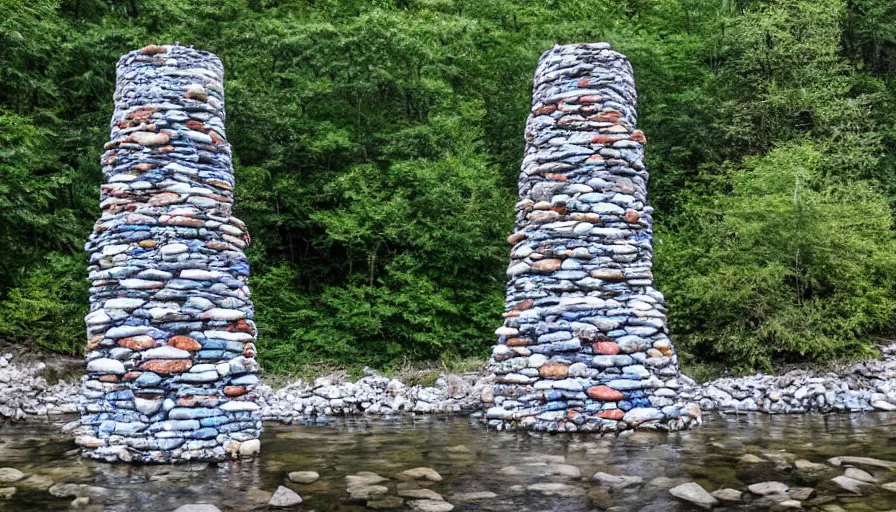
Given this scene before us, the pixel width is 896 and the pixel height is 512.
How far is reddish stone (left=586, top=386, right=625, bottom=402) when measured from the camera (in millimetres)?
6918

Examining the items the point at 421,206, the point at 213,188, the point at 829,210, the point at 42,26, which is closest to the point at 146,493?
the point at 213,188

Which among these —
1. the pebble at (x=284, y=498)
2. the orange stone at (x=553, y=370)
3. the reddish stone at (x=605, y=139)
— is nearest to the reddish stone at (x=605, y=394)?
the orange stone at (x=553, y=370)

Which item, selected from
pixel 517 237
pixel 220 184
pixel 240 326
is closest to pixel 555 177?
pixel 517 237

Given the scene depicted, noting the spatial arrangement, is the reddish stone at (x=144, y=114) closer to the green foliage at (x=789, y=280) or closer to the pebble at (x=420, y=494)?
the pebble at (x=420, y=494)

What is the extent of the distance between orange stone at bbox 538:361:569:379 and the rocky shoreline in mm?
1585

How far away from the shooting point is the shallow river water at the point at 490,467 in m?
4.43

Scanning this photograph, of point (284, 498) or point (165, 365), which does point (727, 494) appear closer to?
point (284, 498)

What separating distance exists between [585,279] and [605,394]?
1233mm

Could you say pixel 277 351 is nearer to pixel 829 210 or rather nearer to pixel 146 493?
pixel 146 493

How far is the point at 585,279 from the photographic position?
23.8 feet

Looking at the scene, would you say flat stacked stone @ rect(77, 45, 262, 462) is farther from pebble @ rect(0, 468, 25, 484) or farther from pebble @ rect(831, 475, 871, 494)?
pebble @ rect(831, 475, 871, 494)

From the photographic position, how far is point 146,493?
185 inches

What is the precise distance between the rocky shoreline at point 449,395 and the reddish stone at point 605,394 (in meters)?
1.92

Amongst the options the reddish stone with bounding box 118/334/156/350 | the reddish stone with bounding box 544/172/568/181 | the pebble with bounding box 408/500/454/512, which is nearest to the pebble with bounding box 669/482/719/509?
the pebble with bounding box 408/500/454/512
